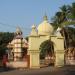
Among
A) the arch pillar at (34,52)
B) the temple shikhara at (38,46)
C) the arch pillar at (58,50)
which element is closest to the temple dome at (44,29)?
the temple shikhara at (38,46)

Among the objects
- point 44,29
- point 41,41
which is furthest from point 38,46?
point 44,29

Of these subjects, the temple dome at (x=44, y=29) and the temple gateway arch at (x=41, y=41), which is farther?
the temple dome at (x=44, y=29)

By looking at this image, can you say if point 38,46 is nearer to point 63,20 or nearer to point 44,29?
point 44,29

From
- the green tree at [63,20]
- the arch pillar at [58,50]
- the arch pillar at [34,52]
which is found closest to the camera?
the arch pillar at [34,52]

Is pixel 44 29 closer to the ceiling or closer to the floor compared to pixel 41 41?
closer to the ceiling

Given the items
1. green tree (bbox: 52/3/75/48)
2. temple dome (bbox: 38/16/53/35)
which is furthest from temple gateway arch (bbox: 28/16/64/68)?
green tree (bbox: 52/3/75/48)

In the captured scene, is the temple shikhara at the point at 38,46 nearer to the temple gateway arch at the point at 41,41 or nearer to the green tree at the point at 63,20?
the temple gateway arch at the point at 41,41

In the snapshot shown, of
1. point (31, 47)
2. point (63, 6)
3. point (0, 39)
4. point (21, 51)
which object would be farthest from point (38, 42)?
point (0, 39)

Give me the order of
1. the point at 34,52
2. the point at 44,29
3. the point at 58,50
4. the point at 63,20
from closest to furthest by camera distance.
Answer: the point at 34,52 < the point at 58,50 < the point at 44,29 < the point at 63,20

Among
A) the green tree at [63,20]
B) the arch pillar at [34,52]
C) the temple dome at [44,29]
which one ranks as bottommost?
the arch pillar at [34,52]

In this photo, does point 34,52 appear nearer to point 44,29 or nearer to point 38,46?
point 38,46

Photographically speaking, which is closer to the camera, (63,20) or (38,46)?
(38,46)

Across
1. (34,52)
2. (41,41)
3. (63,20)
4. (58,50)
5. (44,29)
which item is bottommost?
(34,52)

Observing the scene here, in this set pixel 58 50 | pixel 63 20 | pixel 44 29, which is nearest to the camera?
pixel 58 50
